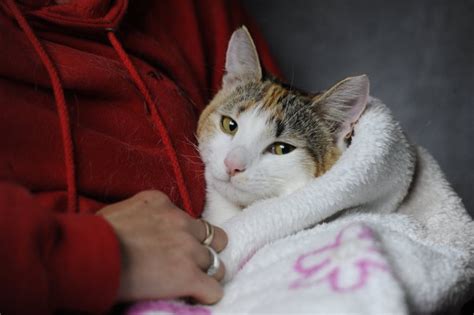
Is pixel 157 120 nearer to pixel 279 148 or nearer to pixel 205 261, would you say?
pixel 279 148

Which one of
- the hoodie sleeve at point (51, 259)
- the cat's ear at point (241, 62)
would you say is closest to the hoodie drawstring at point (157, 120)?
the cat's ear at point (241, 62)

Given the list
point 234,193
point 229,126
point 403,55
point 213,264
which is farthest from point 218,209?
point 403,55

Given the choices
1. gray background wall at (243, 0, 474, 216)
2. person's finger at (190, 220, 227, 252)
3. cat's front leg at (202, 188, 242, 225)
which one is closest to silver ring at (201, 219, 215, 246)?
person's finger at (190, 220, 227, 252)

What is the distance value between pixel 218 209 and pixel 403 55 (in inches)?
27.2

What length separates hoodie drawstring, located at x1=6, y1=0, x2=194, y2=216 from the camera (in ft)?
Result: 2.62

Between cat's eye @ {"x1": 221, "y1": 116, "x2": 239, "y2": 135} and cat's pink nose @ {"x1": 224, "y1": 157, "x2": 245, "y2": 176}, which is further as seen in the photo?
cat's eye @ {"x1": 221, "y1": 116, "x2": 239, "y2": 135}

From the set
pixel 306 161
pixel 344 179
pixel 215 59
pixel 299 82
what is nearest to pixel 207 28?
pixel 215 59

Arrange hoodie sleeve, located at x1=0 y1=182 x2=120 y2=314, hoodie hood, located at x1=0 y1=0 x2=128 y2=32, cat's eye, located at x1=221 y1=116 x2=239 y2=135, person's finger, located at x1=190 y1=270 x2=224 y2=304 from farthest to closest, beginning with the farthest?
cat's eye, located at x1=221 y1=116 x2=239 y2=135 → hoodie hood, located at x1=0 y1=0 x2=128 y2=32 → person's finger, located at x1=190 y1=270 x2=224 y2=304 → hoodie sleeve, located at x1=0 y1=182 x2=120 y2=314

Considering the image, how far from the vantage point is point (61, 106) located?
2.70 ft

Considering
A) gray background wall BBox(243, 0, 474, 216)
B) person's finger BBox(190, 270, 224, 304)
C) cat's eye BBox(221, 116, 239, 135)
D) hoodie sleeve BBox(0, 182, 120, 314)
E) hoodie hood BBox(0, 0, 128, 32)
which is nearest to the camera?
hoodie sleeve BBox(0, 182, 120, 314)

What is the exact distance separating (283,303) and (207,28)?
0.95 metres

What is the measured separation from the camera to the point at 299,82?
1465 millimetres

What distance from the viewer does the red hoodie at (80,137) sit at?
56 cm

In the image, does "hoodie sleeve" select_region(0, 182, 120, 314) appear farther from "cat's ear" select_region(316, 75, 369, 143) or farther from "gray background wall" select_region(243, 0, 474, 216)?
"gray background wall" select_region(243, 0, 474, 216)
